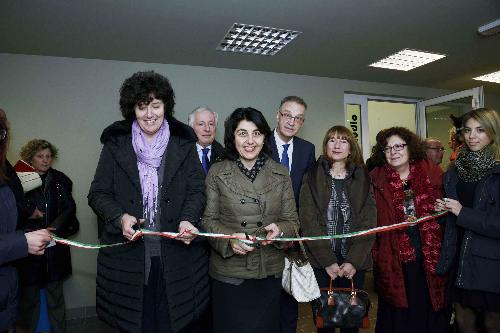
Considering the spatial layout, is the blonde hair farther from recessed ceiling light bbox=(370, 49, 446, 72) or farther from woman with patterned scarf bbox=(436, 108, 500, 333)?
recessed ceiling light bbox=(370, 49, 446, 72)

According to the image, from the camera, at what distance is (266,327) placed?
6.93 ft

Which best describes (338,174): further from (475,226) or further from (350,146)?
(475,226)

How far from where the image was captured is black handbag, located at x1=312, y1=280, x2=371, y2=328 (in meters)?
2.38

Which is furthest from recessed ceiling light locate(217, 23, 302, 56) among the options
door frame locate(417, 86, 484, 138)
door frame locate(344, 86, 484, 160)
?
door frame locate(417, 86, 484, 138)

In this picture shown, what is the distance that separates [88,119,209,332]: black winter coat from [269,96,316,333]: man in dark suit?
1.02m

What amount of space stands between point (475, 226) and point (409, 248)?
1.48 feet

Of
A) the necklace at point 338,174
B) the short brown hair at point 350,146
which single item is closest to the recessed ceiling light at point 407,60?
the short brown hair at point 350,146

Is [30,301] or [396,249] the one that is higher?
[396,249]

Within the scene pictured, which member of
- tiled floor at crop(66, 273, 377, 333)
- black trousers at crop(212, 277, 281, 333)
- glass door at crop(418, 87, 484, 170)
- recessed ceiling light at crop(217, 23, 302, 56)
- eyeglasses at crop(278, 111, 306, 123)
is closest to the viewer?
black trousers at crop(212, 277, 281, 333)

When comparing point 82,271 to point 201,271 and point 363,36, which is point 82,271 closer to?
point 201,271

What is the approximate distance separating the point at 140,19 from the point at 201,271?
9.00 feet

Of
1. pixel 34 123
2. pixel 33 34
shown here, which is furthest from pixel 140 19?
pixel 34 123

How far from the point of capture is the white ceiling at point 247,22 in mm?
3471

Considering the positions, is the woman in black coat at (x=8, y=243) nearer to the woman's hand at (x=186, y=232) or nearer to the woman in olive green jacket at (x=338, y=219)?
the woman's hand at (x=186, y=232)
